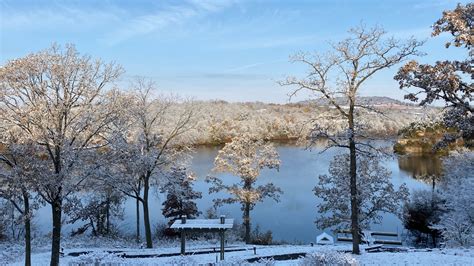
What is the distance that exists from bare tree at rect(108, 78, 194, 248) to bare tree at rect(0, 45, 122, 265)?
571cm

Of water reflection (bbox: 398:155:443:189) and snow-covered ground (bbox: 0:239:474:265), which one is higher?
water reflection (bbox: 398:155:443:189)

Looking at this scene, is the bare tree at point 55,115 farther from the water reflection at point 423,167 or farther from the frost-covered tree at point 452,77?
the water reflection at point 423,167

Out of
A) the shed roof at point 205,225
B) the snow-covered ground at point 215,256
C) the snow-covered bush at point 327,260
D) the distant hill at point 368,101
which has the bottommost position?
the snow-covered ground at point 215,256

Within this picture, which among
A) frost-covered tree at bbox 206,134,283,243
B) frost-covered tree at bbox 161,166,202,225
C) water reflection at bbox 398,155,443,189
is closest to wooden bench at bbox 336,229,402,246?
frost-covered tree at bbox 206,134,283,243

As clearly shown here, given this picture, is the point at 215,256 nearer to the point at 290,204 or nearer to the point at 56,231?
the point at 56,231

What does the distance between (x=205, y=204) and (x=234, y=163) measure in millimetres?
11276

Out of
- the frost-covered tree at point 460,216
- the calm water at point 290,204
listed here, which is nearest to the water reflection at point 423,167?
the calm water at point 290,204

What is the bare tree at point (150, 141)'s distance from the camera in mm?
20344

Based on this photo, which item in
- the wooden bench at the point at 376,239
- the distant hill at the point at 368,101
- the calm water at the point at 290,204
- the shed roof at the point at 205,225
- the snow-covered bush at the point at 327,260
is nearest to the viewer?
the snow-covered bush at the point at 327,260

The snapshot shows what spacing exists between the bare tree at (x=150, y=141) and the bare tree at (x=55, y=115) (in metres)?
5.71

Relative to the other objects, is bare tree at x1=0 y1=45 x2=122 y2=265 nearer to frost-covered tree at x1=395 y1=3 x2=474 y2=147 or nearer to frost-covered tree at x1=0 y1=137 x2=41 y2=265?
frost-covered tree at x1=0 y1=137 x2=41 y2=265

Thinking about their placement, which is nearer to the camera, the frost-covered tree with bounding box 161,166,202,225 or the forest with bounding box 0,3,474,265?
the forest with bounding box 0,3,474,265

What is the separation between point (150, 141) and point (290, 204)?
53.9 ft

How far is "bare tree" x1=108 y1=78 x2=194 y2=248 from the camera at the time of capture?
66.7 feet
